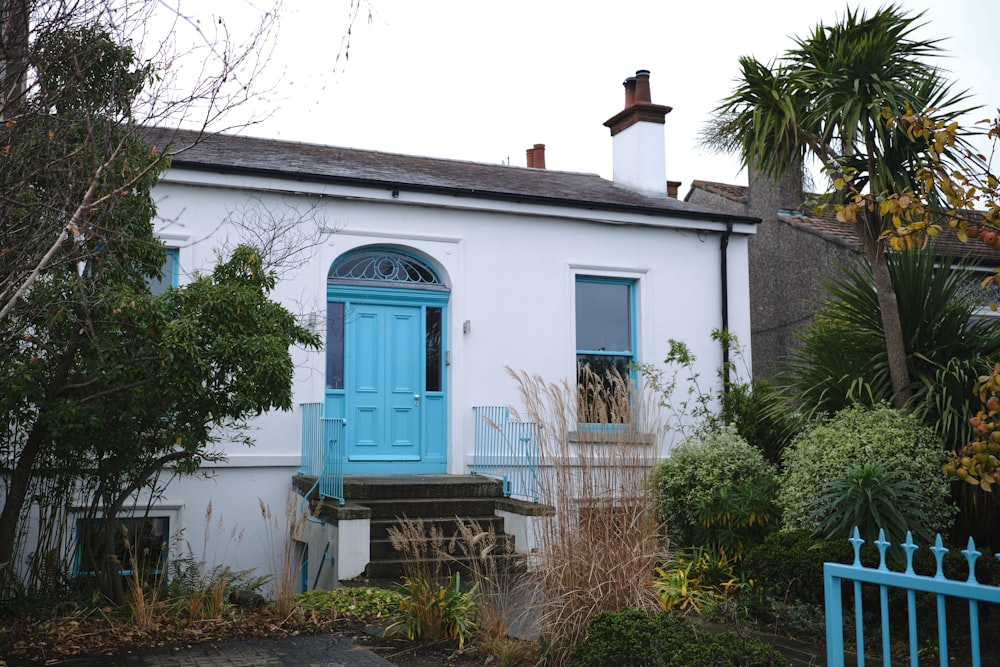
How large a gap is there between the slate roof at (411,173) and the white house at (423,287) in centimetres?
4

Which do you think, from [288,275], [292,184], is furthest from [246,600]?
[292,184]

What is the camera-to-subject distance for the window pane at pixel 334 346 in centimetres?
1045

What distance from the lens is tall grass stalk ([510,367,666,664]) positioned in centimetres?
523

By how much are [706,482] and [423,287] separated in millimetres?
4324

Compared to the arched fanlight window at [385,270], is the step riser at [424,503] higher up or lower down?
lower down

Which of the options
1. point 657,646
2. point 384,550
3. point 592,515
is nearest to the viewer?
point 657,646

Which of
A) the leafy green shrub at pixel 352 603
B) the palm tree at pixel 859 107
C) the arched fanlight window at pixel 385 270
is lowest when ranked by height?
the leafy green shrub at pixel 352 603

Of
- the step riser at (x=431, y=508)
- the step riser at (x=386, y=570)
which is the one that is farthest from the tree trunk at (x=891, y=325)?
the step riser at (x=431, y=508)

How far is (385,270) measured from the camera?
1095cm

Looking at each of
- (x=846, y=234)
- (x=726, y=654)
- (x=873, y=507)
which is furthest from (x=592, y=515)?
(x=846, y=234)

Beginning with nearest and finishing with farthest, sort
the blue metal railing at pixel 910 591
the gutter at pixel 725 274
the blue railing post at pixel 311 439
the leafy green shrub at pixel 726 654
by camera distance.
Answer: the blue metal railing at pixel 910 591 → the leafy green shrub at pixel 726 654 → the blue railing post at pixel 311 439 → the gutter at pixel 725 274

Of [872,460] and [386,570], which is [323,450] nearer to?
[386,570]

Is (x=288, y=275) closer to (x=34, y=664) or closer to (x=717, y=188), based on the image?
(x=34, y=664)

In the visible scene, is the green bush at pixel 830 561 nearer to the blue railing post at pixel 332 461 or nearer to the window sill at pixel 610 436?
the window sill at pixel 610 436
